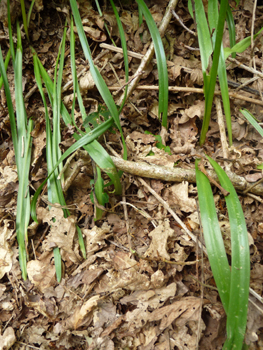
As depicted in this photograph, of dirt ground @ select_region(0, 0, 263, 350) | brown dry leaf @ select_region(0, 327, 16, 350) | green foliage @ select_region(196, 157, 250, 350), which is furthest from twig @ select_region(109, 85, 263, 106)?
brown dry leaf @ select_region(0, 327, 16, 350)

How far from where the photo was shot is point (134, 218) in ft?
3.46

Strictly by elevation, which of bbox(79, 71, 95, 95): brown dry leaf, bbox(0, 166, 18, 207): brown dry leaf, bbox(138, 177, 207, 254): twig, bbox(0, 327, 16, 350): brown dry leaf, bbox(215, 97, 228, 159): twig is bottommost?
bbox(0, 327, 16, 350): brown dry leaf

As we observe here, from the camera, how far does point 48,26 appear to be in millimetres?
1361

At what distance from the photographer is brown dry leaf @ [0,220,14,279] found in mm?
1033

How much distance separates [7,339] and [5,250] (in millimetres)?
381

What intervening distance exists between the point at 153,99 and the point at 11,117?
2.67 ft

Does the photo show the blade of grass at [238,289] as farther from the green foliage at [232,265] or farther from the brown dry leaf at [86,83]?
the brown dry leaf at [86,83]

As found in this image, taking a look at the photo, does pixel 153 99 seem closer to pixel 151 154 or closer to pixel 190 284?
pixel 151 154

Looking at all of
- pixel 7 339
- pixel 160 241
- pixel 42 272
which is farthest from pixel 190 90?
pixel 7 339

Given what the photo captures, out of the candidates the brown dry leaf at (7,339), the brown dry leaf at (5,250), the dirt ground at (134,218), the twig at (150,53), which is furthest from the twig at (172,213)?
the brown dry leaf at (7,339)

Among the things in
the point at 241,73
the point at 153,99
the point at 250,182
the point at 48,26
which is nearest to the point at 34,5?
the point at 48,26

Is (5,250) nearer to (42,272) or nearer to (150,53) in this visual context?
(42,272)

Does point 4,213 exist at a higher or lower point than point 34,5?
lower

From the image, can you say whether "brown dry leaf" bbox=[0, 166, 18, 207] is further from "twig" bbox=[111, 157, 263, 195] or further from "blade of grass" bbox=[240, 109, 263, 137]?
"blade of grass" bbox=[240, 109, 263, 137]
